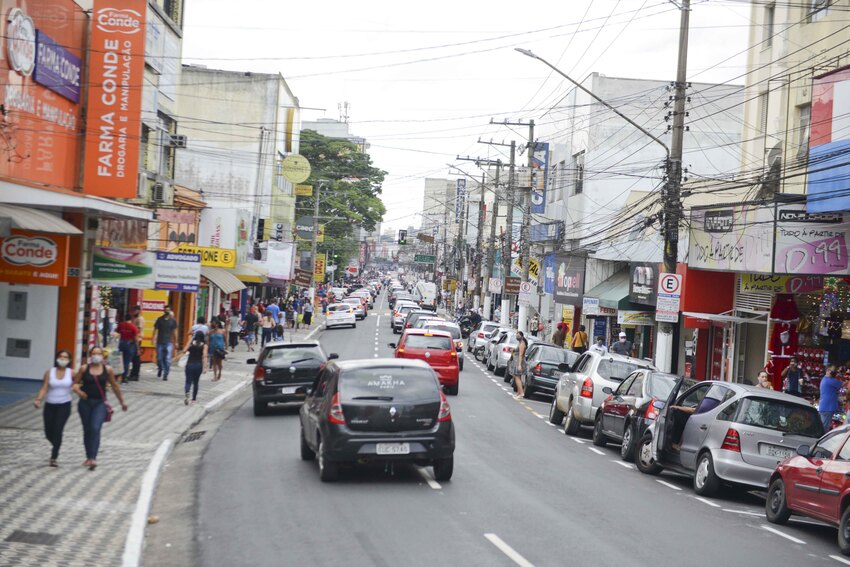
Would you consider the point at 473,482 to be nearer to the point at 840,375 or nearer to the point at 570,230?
the point at 840,375

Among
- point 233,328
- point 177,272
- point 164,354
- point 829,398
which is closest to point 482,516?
point 829,398

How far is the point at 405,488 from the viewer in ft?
44.0

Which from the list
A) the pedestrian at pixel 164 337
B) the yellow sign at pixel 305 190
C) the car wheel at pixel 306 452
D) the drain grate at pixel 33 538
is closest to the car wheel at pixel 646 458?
the car wheel at pixel 306 452

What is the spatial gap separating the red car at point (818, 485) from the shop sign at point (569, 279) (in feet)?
120

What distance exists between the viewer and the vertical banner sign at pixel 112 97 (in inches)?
952

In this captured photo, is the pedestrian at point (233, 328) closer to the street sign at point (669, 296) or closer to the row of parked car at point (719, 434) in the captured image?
the row of parked car at point (719, 434)

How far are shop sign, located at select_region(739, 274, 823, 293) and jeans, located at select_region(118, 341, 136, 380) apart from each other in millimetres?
16942

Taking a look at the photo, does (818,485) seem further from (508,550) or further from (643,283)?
(643,283)

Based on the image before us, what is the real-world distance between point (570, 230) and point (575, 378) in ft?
105

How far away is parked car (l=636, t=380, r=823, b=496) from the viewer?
47.7 ft

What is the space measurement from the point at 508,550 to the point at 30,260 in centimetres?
1421

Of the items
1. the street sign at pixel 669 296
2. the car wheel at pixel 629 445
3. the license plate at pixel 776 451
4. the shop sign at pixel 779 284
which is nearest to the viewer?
the license plate at pixel 776 451

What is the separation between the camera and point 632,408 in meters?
18.4

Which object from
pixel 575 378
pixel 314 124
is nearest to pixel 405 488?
pixel 575 378
